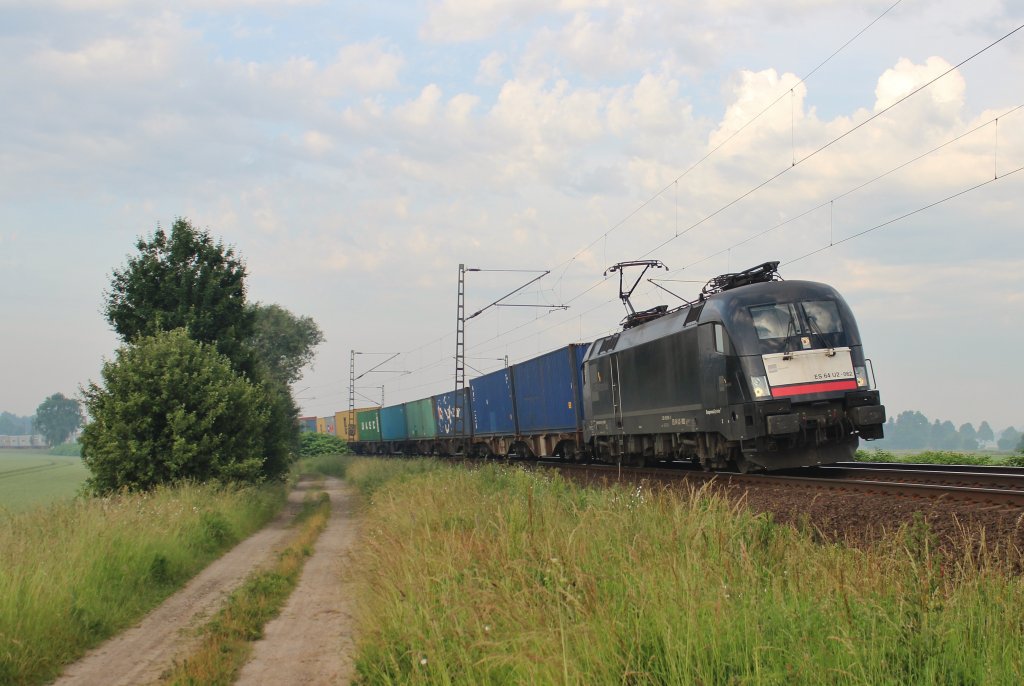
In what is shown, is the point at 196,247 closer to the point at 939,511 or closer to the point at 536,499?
the point at 536,499

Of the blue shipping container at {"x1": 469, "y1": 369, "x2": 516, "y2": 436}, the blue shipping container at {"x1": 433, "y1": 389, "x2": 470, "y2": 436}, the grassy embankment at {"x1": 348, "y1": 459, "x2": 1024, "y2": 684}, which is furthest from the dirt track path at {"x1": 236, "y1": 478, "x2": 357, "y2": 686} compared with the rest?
the blue shipping container at {"x1": 433, "y1": 389, "x2": 470, "y2": 436}

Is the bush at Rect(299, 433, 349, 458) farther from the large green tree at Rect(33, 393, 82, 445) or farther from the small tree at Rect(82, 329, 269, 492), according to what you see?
the large green tree at Rect(33, 393, 82, 445)

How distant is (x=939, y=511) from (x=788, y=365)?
17.5 feet

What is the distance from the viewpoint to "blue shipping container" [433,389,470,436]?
40719mm

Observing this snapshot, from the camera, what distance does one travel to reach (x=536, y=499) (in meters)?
11.6

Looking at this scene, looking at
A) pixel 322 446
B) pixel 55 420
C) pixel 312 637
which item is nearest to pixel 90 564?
pixel 312 637

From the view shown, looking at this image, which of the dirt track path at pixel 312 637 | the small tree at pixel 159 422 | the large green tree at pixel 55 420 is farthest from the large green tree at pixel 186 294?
the large green tree at pixel 55 420

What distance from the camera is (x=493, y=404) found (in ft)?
117

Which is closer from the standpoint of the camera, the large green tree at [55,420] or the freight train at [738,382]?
the freight train at [738,382]

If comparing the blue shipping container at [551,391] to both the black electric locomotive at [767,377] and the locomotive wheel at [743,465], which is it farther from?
the locomotive wheel at [743,465]

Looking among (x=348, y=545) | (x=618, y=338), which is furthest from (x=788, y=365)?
(x=348, y=545)

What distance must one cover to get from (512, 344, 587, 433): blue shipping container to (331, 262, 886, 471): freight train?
1.60 meters

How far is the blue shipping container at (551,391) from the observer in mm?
25828

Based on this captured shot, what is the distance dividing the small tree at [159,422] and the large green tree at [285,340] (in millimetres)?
62279
